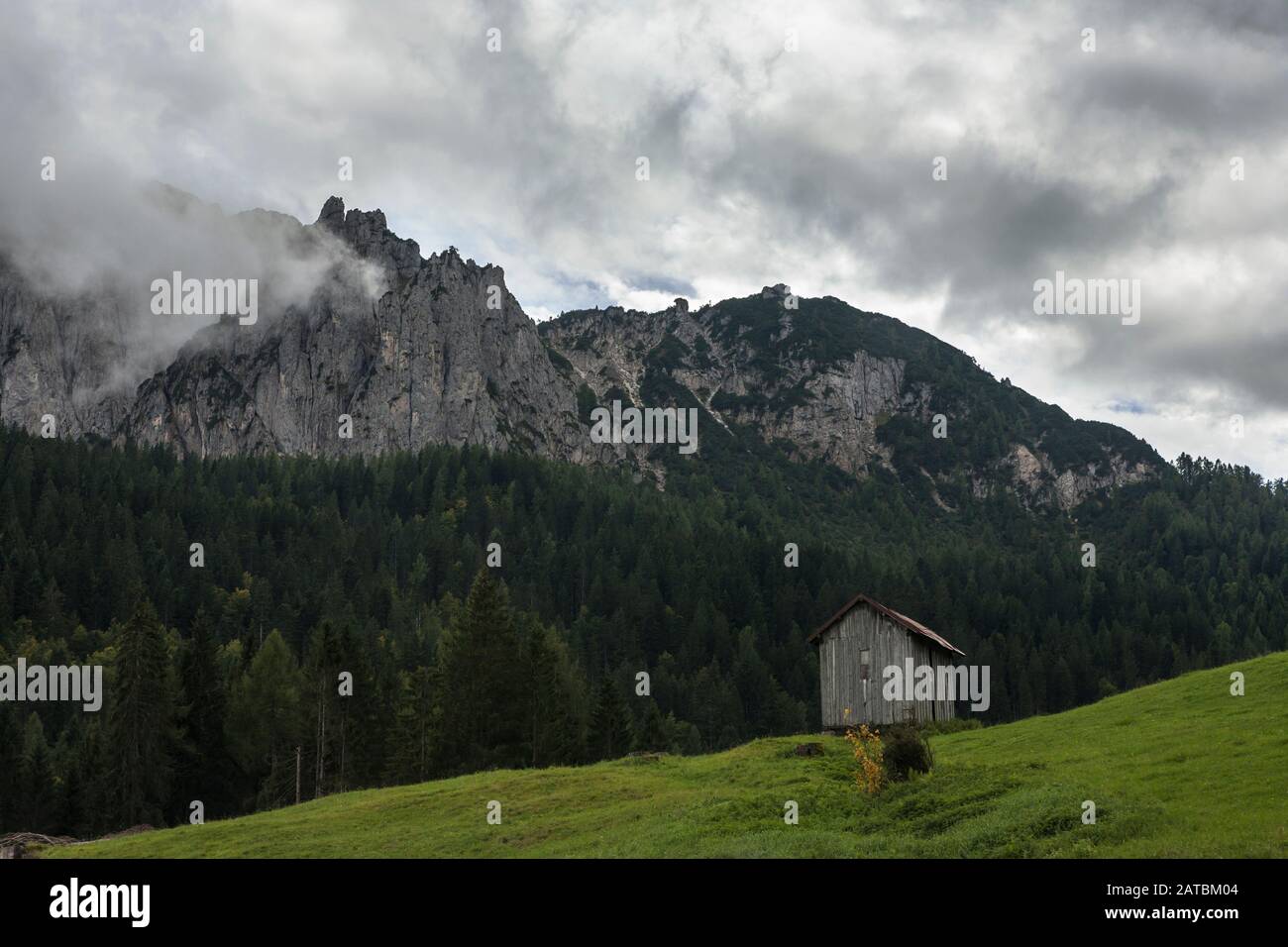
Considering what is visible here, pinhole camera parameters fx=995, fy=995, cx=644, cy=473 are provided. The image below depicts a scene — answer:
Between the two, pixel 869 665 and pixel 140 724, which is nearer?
pixel 869 665

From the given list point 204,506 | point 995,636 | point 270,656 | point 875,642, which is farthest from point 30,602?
point 995,636

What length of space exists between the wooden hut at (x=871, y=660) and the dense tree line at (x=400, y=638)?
865 inches

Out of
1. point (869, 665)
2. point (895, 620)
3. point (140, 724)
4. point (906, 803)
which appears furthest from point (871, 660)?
point (140, 724)

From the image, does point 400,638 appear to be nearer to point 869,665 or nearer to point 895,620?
point 869,665

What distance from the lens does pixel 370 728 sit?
244 ft

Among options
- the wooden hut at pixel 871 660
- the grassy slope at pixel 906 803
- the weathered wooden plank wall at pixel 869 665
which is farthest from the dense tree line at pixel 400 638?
the grassy slope at pixel 906 803

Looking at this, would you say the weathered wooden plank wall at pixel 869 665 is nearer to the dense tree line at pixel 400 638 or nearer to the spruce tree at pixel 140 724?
the dense tree line at pixel 400 638

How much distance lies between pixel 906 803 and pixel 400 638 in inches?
4749

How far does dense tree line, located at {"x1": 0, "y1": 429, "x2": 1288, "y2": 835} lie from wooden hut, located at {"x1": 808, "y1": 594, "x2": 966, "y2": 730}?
72.1 feet

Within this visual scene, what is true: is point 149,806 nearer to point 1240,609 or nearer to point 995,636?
point 995,636

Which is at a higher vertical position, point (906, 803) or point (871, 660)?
point (871, 660)

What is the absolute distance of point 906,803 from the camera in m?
28.3

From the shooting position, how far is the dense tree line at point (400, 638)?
7281 centimetres
